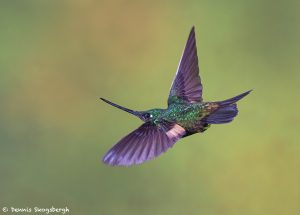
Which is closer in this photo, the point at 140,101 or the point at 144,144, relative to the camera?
the point at 144,144

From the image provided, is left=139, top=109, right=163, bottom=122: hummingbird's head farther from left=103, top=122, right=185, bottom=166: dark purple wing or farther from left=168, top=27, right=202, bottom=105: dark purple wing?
left=168, top=27, right=202, bottom=105: dark purple wing

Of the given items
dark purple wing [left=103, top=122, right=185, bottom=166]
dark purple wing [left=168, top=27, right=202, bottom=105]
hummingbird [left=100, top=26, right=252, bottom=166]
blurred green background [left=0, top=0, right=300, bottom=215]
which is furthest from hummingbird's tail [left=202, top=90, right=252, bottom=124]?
blurred green background [left=0, top=0, right=300, bottom=215]

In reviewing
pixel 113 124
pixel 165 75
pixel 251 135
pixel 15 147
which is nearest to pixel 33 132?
pixel 15 147

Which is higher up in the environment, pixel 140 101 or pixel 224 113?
pixel 140 101

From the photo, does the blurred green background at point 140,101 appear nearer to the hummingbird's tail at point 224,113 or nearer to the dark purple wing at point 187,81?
the dark purple wing at point 187,81

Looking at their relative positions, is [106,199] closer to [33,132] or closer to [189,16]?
[33,132]

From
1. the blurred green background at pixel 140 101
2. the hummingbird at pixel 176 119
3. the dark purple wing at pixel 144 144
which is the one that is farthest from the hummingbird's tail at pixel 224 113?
the blurred green background at pixel 140 101

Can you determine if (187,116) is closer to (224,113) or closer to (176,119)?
(176,119)

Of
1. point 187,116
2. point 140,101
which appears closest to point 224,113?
point 187,116
